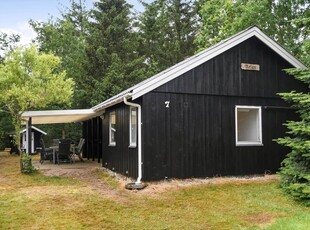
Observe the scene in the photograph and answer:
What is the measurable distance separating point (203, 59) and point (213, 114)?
1617 millimetres

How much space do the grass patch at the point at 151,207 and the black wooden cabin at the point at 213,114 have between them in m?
0.85

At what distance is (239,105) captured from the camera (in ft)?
29.9

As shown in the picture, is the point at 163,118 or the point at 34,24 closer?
the point at 163,118

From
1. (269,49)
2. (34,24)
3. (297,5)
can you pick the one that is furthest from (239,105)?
(34,24)

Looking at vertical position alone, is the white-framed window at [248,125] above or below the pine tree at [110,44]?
below

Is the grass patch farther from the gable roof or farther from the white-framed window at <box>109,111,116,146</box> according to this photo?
the white-framed window at <box>109,111,116,146</box>

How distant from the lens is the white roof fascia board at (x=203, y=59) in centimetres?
790

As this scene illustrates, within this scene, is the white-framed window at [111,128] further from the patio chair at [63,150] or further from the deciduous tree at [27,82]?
the patio chair at [63,150]

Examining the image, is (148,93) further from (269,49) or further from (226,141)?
(269,49)

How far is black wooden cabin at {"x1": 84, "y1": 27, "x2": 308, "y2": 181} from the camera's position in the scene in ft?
26.6

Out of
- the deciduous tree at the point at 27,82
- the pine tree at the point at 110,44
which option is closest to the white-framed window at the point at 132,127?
the deciduous tree at the point at 27,82

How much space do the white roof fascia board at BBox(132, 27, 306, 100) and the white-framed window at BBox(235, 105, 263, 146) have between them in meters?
1.83

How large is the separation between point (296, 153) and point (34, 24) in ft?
87.3

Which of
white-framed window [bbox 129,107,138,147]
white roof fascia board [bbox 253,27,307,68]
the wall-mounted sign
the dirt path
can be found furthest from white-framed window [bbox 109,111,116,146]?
white roof fascia board [bbox 253,27,307,68]
